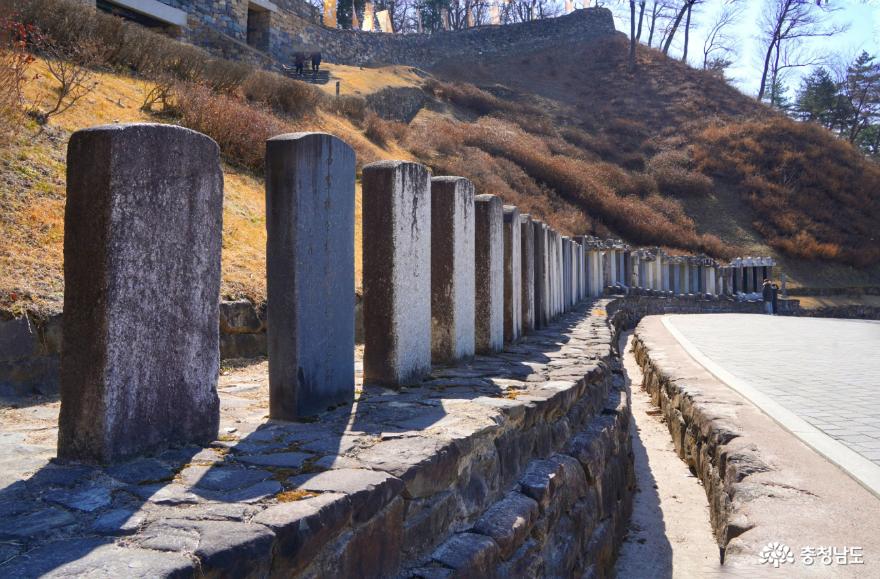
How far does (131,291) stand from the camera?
227 cm

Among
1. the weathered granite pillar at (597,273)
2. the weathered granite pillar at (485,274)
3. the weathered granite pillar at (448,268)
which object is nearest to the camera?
the weathered granite pillar at (448,268)

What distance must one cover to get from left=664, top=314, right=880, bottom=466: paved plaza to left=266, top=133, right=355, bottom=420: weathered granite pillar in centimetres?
327

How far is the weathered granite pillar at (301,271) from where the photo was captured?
2977 mm

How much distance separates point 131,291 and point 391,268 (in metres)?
1.60

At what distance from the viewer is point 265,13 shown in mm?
31688

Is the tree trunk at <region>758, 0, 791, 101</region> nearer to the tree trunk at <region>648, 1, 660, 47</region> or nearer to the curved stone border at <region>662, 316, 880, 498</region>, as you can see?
the tree trunk at <region>648, 1, 660, 47</region>

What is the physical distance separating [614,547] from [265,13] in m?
31.9

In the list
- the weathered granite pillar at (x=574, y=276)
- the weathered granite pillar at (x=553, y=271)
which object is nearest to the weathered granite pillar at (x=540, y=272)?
the weathered granite pillar at (x=553, y=271)

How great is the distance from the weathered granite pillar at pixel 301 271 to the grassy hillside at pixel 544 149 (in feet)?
7.08

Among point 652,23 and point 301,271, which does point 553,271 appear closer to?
point 301,271

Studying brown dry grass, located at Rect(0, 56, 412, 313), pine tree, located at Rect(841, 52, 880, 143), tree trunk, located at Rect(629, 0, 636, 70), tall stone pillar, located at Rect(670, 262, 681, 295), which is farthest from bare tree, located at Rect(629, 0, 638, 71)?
brown dry grass, located at Rect(0, 56, 412, 313)

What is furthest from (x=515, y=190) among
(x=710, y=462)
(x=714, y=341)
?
(x=710, y=462)

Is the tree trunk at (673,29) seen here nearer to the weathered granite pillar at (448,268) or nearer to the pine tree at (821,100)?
the pine tree at (821,100)

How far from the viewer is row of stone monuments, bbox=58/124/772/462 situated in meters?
2.23
